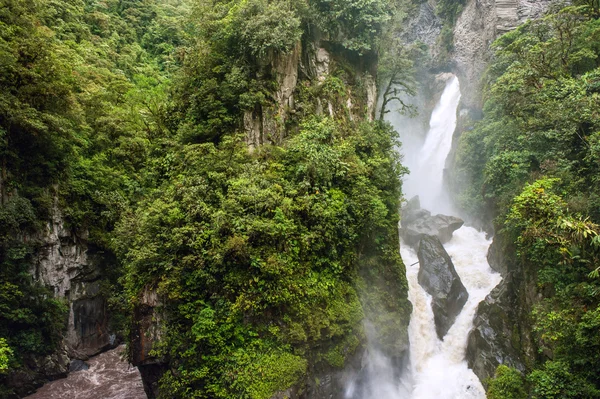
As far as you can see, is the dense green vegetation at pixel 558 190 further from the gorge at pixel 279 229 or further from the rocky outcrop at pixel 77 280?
the rocky outcrop at pixel 77 280

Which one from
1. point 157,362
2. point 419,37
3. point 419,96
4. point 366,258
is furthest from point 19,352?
point 419,37

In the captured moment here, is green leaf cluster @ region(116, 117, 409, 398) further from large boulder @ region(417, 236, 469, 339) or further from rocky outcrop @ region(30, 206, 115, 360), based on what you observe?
large boulder @ region(417, 236, 469, 339)

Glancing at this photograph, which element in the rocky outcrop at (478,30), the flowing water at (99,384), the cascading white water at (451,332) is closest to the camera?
the flowing water at (99,384)

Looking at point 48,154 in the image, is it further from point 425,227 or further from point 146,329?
point 425,227

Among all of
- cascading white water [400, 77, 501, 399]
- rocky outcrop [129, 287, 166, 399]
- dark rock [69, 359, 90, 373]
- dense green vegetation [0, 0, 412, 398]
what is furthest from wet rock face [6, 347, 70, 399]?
cascading white water [400, 77, 501, 399]

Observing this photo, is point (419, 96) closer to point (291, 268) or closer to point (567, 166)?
point (567, 166)

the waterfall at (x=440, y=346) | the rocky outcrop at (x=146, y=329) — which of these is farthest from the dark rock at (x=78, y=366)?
the waterfall at (x=440, y=346)
